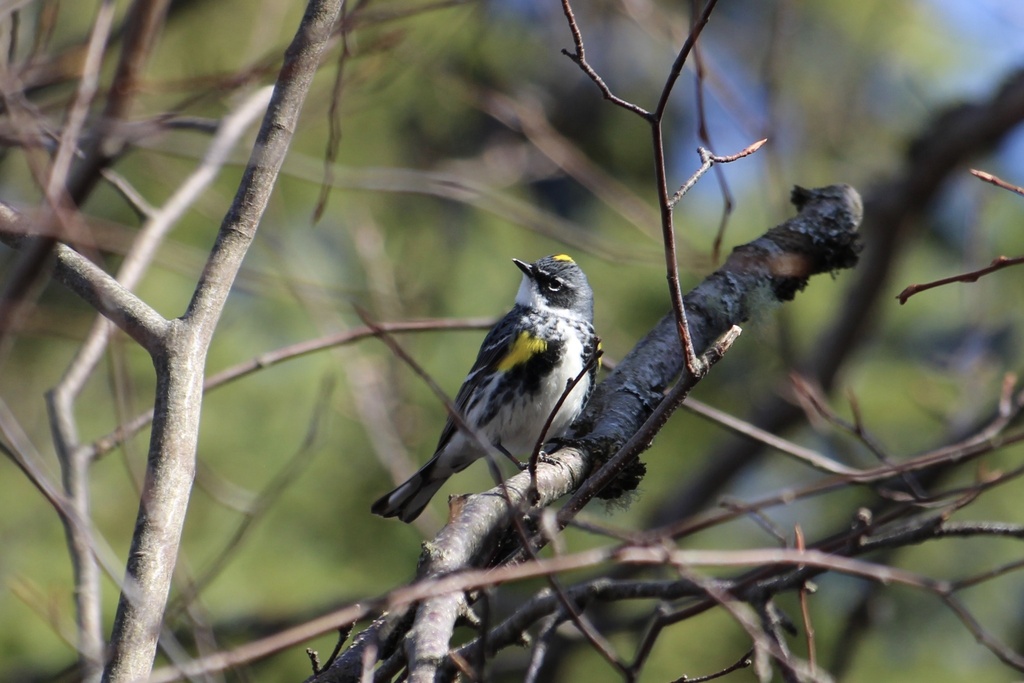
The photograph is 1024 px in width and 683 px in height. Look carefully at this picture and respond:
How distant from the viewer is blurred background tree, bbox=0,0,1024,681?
5.21 m

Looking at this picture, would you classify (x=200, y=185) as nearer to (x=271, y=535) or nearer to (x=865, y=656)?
(x=271, y=535)

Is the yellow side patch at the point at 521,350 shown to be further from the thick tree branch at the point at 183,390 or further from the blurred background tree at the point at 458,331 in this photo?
the thick tree branch at the point at 183,390

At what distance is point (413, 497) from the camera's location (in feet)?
14.3

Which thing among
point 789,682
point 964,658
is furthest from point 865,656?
point 789,682

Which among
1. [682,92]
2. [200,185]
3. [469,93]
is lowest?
[200,185]

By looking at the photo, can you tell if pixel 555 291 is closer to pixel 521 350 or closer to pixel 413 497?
pixel 521 350

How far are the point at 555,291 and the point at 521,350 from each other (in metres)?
0.50

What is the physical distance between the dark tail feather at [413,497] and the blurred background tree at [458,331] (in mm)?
626

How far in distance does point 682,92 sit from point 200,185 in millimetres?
6728

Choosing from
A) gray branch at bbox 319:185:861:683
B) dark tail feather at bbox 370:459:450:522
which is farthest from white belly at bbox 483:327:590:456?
gray branch at bbox 319:185:861:683

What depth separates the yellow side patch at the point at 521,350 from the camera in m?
4.42

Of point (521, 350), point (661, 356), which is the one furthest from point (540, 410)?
point (661, 356)

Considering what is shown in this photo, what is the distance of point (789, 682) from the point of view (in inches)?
82.3

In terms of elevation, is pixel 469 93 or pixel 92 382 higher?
pixel 92 382
